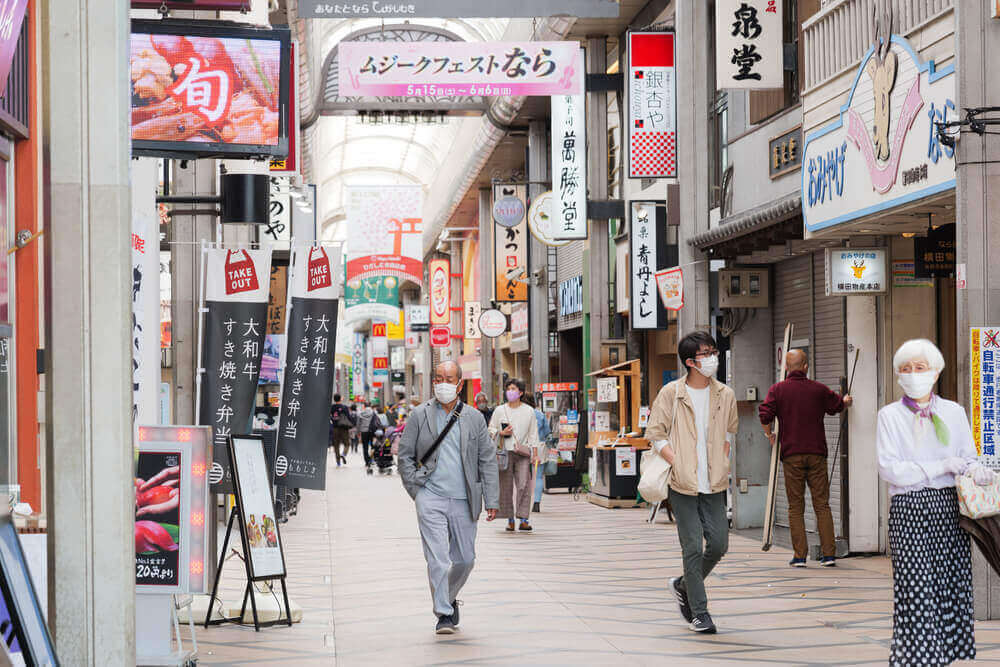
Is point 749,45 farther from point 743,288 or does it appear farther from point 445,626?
point 445,626

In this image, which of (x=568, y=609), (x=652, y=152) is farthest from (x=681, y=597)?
(x=652, y=152)

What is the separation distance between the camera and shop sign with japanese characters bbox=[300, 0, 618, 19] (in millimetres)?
12375

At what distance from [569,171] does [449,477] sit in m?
12.0

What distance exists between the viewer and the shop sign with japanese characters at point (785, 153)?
12.6m

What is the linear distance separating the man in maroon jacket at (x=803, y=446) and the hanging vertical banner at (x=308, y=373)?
151 inches

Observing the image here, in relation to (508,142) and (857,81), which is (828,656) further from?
(508,142)

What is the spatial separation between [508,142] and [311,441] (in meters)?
19.3

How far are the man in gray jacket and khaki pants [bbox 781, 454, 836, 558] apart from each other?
3.76 metres

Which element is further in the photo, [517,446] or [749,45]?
[517,446]

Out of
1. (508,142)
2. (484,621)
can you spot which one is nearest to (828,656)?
(484,621)

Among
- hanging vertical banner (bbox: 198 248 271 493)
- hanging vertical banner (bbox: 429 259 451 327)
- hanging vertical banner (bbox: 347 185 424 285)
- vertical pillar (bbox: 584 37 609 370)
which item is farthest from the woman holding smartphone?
hanging vertical banner (bbox: 429 259 451 327)

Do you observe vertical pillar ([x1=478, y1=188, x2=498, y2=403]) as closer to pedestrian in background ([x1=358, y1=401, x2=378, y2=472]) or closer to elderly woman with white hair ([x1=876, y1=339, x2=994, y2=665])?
pedestrian in background ([x1=358, y1=401, x2=378, y2=472])

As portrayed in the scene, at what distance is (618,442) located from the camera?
1823 cm

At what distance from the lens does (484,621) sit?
846 centimetres
